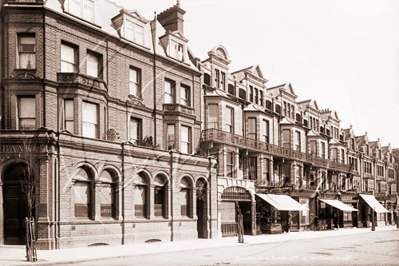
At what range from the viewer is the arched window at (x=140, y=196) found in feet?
80.5

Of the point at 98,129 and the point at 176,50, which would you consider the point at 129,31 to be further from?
the point at 98,129

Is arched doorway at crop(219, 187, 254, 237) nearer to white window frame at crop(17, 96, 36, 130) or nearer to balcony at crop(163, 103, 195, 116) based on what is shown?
balcony at crop(163, 103, 195, 116)

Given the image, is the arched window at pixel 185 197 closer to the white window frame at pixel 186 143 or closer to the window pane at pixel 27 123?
the white window frame at pixel 186 143

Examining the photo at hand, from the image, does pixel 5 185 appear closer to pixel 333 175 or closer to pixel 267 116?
pixel 267 116

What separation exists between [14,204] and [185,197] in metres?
11.2

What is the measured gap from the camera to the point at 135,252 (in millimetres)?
18531

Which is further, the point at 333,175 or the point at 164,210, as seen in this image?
the point at 333,175

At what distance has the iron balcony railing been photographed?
103ft

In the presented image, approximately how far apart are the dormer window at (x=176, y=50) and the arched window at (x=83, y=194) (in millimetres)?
11893

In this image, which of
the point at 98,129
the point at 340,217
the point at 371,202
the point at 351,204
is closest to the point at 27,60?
the point at 98,129

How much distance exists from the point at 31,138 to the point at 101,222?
587 centimetres

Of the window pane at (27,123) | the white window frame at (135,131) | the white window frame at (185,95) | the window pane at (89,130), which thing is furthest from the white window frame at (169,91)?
the window pane at (27,123)

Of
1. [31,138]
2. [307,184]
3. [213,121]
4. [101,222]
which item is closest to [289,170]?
A: [307,184]

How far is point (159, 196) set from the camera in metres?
26.1
